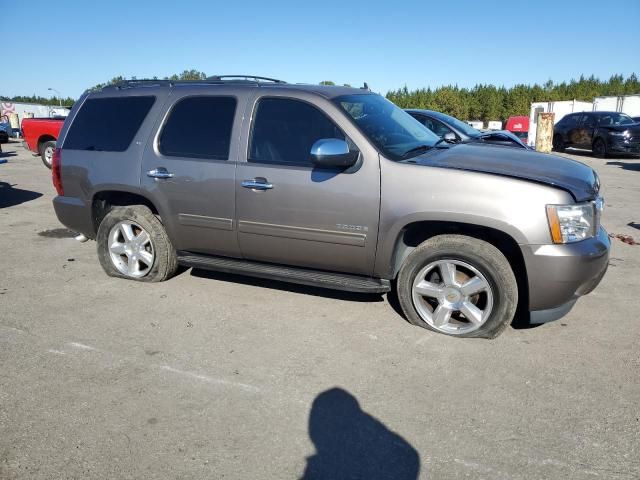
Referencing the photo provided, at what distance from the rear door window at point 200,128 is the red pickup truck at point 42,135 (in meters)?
11.7

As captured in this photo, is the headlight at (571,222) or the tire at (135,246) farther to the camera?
the tire at (135,246)

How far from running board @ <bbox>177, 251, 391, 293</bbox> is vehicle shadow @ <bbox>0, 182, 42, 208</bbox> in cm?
630

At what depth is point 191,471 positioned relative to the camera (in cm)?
236

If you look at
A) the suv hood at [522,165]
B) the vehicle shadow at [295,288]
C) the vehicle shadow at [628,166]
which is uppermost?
the suv hood at [522,165]

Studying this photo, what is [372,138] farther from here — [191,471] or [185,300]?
[191,471]

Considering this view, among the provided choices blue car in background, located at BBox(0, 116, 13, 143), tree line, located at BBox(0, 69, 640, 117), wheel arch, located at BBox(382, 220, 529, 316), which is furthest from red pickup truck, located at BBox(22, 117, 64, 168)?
tree line, located at BBox(0, 69, 640, 117)

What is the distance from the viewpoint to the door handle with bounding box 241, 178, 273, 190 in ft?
13.0

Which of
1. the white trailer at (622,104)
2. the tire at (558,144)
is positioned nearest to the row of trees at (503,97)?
the white trailer at (622,104)

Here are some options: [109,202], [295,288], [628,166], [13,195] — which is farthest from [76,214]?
[628,166]

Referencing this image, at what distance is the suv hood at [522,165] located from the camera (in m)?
3.39

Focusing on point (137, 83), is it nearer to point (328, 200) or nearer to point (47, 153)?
point (328, 200)

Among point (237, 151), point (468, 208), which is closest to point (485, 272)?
point (468, 208)

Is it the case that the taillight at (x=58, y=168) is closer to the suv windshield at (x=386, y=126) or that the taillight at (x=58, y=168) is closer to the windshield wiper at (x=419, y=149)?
the suv windshield at (x=386, y=126)

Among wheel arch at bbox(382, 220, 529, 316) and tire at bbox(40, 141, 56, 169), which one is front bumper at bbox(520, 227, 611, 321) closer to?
wheel arch at bbox(382, 220, 529, 316)
